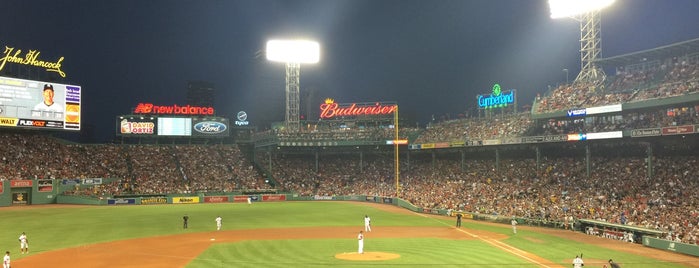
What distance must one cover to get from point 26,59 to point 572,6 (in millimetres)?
61823

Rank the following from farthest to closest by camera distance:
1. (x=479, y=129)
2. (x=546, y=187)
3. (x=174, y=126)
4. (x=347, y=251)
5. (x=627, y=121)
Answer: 1. (x=174, y=126)
2. (x=479, y=129)
3. (x=546, y=187)
4. (x=627, y=121)
5. (x=347, y=251)

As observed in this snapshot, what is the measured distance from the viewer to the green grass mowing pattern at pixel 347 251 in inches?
974

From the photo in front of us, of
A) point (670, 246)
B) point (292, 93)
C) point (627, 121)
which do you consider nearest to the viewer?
point (670, 246)

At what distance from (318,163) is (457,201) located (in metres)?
31.0

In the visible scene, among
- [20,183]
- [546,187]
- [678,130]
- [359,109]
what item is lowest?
[546,187]

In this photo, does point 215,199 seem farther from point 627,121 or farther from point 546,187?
point 627,121

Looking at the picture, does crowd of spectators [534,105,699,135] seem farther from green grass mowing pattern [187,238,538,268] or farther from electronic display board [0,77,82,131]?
electronic display board [0,77,82,131]

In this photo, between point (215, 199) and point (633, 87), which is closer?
point (633, 87)

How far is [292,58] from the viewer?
7225 centimetres

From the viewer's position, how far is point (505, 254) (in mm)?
27734

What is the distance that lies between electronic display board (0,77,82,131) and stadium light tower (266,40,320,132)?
2657 cm

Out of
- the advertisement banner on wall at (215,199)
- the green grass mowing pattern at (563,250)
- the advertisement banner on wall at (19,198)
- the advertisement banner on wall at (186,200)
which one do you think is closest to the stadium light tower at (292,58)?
the advertisement banner on wall at (215,199)

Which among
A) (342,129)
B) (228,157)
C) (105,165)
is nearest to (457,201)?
(342,129)

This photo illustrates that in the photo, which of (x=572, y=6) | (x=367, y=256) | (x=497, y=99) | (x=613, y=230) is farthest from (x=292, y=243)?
(x=497, y=99)
